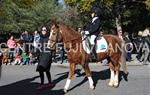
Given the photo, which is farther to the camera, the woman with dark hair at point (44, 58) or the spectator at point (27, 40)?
the spectator at point (27, 40)

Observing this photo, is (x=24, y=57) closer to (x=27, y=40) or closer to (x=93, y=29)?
(x=27, y=40)

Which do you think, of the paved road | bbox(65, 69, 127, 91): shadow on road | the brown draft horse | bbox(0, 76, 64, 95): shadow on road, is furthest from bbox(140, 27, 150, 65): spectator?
bbox(0, 76, 64, 95): shadow on road

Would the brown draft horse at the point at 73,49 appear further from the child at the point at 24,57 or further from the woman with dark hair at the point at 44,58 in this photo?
the child at the point at 24,57

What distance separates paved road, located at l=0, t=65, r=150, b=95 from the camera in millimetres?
13914

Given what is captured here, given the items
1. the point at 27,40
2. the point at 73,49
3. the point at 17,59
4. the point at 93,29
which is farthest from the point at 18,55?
the point at 93,29

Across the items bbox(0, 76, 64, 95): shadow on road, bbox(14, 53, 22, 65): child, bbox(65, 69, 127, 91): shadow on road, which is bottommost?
bbox(0, 76, 64, 95): shadow on road

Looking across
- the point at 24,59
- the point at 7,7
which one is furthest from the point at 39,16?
the point at 24,59

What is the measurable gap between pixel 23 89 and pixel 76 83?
197cm

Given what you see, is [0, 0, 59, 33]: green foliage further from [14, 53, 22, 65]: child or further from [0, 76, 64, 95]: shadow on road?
[0, 76, 64, 95]: shadow on road

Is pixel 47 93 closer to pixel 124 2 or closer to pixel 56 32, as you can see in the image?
pixel 56 32

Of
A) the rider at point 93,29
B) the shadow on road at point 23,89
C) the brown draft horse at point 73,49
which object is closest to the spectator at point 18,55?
the shadow on road at point 23,89

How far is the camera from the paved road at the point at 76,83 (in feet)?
45.6

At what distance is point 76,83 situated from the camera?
15547 millimetres

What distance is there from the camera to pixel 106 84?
15156 millimetres
